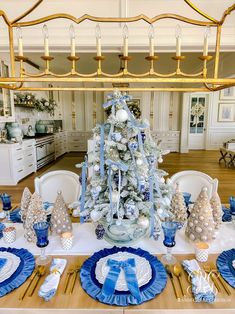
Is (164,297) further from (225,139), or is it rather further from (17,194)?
(225,139)

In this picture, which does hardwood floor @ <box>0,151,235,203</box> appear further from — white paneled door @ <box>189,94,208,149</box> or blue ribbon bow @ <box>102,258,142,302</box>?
blue ribbon bow @ <box>102,258,142,302</box>

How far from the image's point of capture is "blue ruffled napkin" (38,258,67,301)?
85cm

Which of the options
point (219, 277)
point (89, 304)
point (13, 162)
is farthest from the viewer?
point (13, 162)

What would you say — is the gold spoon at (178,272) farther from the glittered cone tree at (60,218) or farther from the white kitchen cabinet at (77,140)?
the white kitchen cabinet at (77,140)

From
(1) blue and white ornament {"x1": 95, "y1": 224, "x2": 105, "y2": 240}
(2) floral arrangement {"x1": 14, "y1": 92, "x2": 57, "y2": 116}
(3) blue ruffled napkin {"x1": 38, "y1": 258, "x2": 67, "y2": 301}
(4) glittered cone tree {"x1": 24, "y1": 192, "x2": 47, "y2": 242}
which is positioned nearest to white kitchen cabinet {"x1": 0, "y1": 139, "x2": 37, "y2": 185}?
(2) floral arrangement {"x1": 14, "y1": 92, "x2": 57, "y2": 116}

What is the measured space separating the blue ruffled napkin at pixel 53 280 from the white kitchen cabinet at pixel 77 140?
791 cm

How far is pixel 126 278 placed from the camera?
0.91 metres

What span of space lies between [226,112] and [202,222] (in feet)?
29.2

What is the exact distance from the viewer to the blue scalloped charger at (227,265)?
946mm

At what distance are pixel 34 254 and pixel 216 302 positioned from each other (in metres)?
0.86

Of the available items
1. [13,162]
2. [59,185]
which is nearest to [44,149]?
[13,162]

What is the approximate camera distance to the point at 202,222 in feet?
3.85

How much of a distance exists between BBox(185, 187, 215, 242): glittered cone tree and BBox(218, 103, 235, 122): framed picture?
28.5 ft

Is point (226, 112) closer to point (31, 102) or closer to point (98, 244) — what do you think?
point (31, 102)
